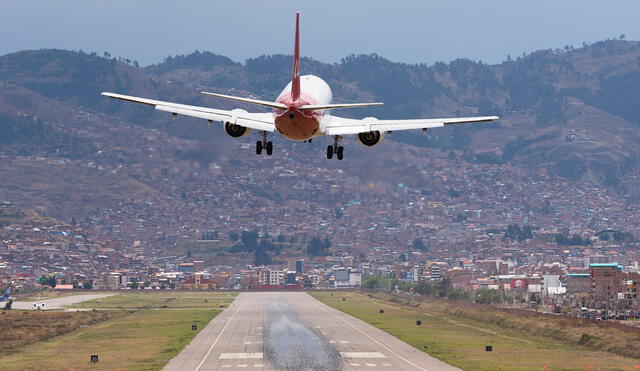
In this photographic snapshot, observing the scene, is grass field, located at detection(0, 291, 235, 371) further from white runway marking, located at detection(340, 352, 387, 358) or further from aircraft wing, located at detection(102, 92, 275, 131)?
aircraft wing, located at detection(102, 92, 275, 131)

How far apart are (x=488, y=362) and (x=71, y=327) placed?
8633 cm

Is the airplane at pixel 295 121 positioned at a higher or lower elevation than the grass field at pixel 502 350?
higher

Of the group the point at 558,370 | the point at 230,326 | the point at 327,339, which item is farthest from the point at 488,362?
the point at 230,326

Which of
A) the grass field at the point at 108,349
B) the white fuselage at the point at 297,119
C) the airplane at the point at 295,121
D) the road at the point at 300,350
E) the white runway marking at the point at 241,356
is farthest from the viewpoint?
the white runway marking at the point at 241,356

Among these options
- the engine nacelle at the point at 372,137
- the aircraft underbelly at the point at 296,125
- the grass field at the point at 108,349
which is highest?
the aircraft underbelly at the point at 296,125

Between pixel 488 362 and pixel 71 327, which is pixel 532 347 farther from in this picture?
pixel 71 327

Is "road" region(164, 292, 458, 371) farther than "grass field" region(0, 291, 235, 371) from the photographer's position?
No

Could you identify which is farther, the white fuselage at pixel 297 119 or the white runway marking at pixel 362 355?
the white runway marking at pixel 362 355

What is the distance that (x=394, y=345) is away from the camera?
159m

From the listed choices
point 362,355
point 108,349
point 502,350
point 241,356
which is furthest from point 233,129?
point 502,350

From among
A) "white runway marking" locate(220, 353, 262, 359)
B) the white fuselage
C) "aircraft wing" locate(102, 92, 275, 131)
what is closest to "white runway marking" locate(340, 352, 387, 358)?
"white runway marking" locate(220, 353, 262, 359)

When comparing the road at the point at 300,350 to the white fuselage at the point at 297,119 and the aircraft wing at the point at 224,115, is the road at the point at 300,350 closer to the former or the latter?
the white fuselage at the point at 297,119

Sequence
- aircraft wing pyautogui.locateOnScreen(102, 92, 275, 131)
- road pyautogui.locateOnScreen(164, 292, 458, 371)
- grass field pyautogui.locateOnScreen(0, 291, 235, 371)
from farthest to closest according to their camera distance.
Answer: grass field pyautogui.locateOnScreen(0, 291, 235, 371) → road pyautogui.locateOnScreen(164, 292, 458, 371) → aircraft wing pyautogui.locateOnScreen(102, 92, 275, 131)

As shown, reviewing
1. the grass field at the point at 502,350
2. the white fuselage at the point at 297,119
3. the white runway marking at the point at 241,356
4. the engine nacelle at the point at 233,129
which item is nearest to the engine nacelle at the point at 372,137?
the white fuselage at the point at 297,119
